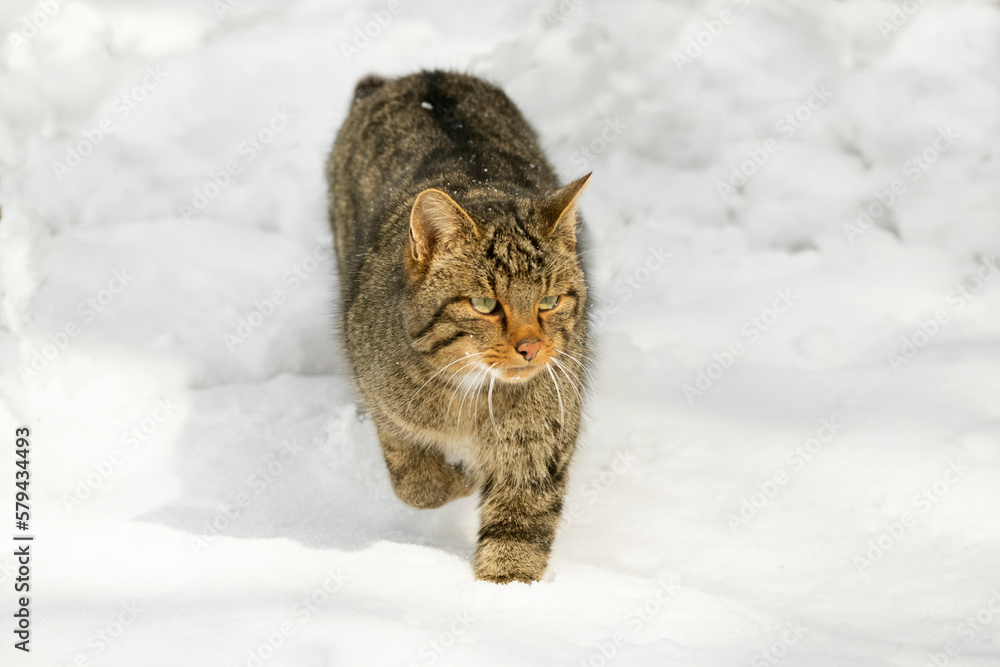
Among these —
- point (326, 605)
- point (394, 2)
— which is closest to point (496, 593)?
point (326, 605)

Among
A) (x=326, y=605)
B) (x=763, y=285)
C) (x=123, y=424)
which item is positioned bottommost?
(x=123, y=424)

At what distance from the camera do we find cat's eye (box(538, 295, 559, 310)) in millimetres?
2848

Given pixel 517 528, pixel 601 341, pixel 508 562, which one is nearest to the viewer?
pixel 508 562

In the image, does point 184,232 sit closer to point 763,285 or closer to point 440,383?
point 440,383

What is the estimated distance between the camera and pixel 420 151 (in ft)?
12.9

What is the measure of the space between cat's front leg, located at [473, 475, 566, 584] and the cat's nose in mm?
608

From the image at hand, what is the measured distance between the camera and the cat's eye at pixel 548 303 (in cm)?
285

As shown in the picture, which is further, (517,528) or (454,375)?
(517,528)

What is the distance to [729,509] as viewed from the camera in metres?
3.50

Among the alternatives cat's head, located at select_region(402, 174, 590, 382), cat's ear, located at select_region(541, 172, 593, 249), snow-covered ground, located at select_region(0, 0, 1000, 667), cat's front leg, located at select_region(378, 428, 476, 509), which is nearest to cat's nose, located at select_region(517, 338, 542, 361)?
cat's head, located at select_region(402, 174, 590, 382)

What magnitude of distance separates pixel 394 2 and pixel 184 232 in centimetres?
236

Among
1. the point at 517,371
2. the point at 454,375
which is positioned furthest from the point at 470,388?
the point at 517,371

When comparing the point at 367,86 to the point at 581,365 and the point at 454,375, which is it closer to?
the point at 581,365

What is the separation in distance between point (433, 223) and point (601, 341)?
6.12 feet
